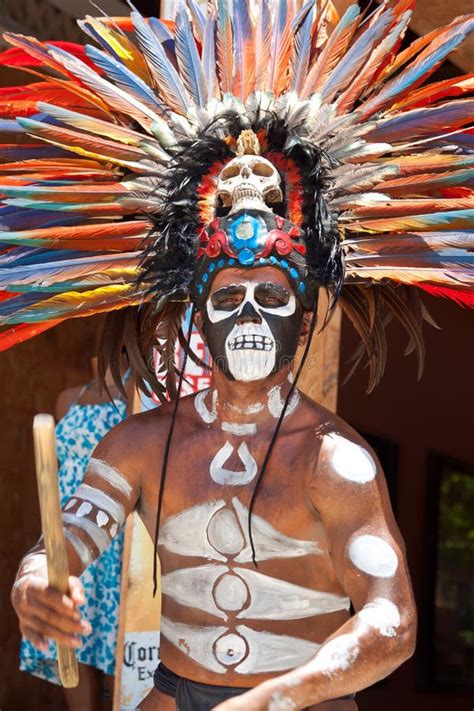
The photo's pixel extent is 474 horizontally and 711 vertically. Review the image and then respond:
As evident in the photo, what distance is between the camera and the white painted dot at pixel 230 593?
300 centimetres

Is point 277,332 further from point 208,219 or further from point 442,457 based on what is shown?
point 442,457

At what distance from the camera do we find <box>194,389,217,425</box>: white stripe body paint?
3.15 meters

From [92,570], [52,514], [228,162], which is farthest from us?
[92,570]

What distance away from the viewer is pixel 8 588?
6152 millimetres

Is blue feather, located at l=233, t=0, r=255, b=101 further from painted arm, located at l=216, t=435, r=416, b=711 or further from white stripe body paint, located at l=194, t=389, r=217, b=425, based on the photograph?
painted arm, located at l=216, t=435, r=416, b=711

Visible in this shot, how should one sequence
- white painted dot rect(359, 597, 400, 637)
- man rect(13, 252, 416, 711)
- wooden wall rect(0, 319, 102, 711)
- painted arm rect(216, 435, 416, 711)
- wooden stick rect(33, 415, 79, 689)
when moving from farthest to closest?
1. wooden wall rect(0, 319, 102, 711)
2. man rect(13, 252, 416, 711)
3. white painted dot rect(359, 597, 400, 637)
4. painted arm rect(216, 435, 416, 711)
5. wooden stick rect(33, 415, 79, 689)

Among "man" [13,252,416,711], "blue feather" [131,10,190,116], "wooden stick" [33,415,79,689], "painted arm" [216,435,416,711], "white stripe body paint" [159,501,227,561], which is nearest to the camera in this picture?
"wooden stick" [33,415,79,689]

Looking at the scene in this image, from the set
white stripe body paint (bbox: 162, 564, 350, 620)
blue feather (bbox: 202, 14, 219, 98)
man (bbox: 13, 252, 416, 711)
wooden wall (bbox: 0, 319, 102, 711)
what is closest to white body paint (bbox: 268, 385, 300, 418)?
man (bbox: 13, 252, 416, 711)

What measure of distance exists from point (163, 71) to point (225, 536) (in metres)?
1.07

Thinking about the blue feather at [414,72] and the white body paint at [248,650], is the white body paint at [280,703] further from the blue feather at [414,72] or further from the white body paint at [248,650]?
the blue feather at [414,72]

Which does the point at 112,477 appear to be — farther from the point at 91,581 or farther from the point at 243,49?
the point at 91,581

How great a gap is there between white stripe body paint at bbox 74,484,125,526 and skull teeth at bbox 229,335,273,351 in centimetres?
43

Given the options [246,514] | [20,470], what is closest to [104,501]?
[246,514]

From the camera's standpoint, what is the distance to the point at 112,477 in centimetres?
313
